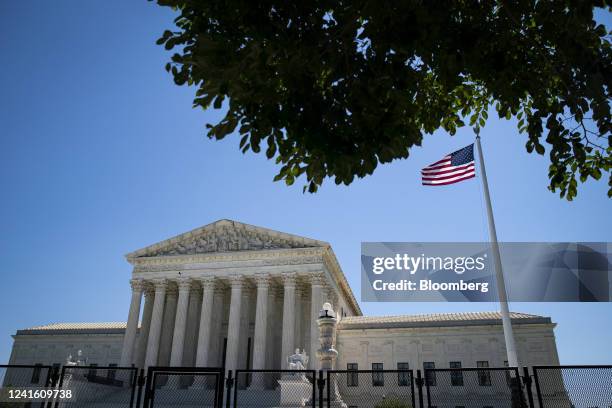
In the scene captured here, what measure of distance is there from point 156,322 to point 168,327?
10.7 ft

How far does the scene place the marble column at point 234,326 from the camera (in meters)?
40.3

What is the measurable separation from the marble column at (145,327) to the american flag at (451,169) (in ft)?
112

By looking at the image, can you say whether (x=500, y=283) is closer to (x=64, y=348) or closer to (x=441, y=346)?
(x=441, y=346)

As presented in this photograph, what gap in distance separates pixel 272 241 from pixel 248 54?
3790 cm

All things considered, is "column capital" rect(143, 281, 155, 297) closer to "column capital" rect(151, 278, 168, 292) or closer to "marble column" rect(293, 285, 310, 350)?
"column capital" rect(151, 278, 168, 292)

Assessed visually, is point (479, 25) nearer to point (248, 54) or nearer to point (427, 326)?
point (248, 54)

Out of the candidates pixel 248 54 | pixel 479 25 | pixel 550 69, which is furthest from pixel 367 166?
pixel 550 69

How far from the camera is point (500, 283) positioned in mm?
20281

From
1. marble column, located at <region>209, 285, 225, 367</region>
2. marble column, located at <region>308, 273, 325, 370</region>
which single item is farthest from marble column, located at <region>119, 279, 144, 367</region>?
marble column, located at <region>308, 273, 325, 370</region>

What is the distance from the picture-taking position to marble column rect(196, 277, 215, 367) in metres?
41.0

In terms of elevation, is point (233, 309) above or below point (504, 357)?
above

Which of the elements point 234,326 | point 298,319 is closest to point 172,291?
point 234,326

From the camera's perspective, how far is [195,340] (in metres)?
46.0

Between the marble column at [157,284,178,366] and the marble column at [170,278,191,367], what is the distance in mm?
3072
